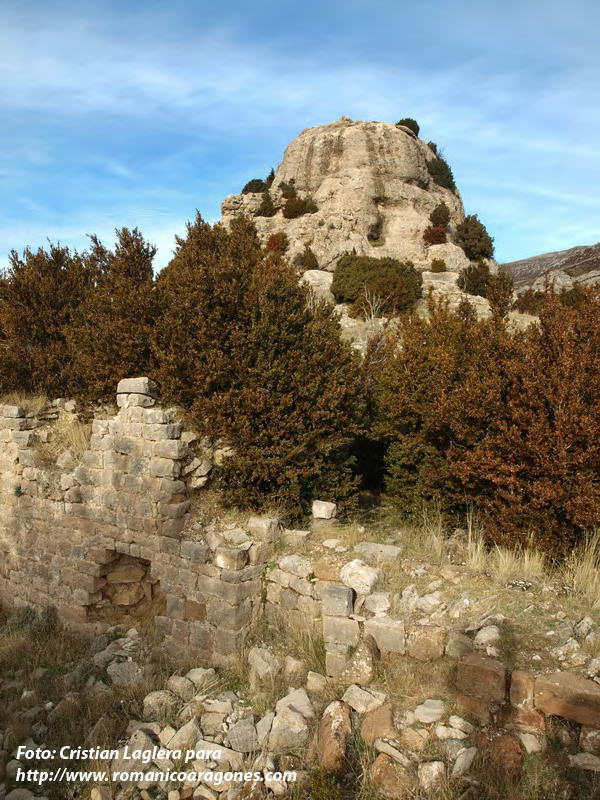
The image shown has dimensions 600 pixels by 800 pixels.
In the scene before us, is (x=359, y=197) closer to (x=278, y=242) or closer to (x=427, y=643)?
(x=278, y=242)

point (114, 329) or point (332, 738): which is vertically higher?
point (114, 329)

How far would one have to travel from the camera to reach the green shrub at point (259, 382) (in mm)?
6230

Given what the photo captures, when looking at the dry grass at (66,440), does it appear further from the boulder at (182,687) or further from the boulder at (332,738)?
the boulder at (332,738)

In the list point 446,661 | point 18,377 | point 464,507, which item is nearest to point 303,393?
point 464,507

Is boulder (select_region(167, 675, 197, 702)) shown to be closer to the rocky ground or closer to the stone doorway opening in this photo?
the rocky ground

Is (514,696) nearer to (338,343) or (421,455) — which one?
(421,455)

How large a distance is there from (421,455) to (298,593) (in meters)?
3.12

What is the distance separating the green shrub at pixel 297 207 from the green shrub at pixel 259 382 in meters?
27.9

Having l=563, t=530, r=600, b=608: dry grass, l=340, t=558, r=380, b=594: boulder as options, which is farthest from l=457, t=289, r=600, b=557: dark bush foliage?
l=340, t=558, r=380, b=594: boulder

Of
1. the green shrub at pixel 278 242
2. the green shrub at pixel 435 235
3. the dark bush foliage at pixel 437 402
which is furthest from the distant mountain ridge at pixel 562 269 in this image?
the green shrub at pixel 278 242

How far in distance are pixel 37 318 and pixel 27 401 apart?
1622mm

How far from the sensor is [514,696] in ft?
12.0

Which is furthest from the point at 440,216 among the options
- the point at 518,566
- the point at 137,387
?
the point at 518,566

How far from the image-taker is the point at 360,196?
33.8 meters
